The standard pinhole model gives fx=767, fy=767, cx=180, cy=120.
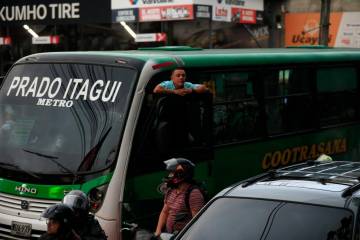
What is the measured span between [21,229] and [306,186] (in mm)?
3941

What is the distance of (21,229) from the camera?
8617 millimetres

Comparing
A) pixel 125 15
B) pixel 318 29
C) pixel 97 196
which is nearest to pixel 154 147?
pixel 97 196

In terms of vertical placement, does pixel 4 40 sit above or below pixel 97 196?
above

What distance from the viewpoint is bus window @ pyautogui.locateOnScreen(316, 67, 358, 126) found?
39.9ft

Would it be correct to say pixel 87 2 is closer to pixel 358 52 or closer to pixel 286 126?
pixel 358 52

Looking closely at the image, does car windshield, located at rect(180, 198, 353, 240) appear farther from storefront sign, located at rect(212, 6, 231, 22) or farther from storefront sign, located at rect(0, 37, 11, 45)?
storefront sign, located at rect(0, 37, 11, 45)

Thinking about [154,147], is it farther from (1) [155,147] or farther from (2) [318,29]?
(2) [318,29]

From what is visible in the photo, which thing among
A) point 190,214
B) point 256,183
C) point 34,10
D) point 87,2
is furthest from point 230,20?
point 256,183

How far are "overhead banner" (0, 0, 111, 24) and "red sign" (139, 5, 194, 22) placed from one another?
1.51 m

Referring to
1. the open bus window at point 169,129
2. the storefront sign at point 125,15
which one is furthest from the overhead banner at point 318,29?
the open bus window at point 169,129

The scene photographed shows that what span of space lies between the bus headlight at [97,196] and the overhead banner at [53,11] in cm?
1284

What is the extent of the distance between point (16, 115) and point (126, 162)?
5.61 feet

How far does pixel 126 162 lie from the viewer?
8328 mm

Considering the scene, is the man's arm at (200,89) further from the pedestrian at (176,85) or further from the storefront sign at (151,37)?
the storefront sign at (151,37)
